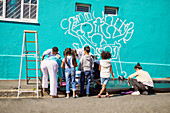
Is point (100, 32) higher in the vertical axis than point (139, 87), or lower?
higher

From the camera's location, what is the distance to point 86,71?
5258 mm

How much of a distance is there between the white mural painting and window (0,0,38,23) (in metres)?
1.41

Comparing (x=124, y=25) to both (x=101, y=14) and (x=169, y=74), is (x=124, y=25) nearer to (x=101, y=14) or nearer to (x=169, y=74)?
(x=101, y=14)

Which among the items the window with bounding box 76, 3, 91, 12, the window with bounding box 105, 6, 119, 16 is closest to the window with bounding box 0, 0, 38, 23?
the window with bounding box 76, 3, 91, 12

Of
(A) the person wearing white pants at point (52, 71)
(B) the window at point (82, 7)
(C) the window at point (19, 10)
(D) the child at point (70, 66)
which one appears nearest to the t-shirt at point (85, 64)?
(D) the child at point (70, 66)

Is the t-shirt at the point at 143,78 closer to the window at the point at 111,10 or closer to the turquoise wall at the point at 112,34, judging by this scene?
the turquoise wall at the point at 112,34

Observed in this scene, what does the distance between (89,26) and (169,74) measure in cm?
487

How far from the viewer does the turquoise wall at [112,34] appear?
23.9 ft

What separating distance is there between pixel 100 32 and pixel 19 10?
12.6 ft

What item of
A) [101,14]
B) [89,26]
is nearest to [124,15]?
[101,14]

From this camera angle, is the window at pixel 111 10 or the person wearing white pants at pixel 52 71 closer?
the person wearing white pants at pixel 52 71

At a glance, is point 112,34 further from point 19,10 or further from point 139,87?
point 19,10

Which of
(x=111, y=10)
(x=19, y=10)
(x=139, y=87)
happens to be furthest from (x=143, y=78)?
(x=19, y=10)

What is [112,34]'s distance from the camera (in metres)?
8.34
